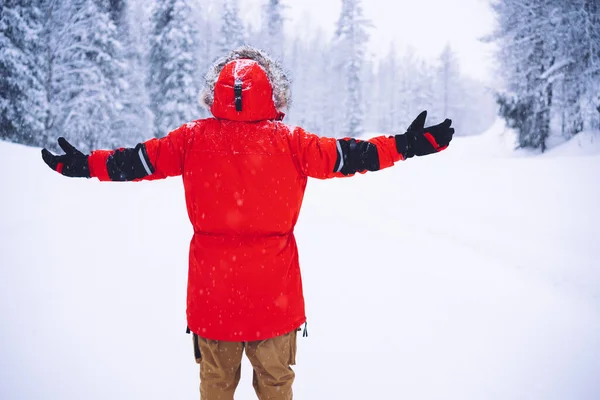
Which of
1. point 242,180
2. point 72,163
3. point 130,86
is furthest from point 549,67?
point 130,86

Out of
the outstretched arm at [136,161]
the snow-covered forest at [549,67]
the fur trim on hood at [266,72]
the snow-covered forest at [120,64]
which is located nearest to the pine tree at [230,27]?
the snow-covered forest at [120,64]

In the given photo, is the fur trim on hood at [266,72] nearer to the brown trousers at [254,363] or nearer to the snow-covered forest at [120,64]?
the brown trousers at [254,363]

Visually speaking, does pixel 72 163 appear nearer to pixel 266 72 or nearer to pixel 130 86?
pixel 266 72

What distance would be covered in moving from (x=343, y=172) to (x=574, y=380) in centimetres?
274

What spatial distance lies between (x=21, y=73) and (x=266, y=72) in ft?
61.0

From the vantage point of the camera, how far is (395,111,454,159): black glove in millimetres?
1853

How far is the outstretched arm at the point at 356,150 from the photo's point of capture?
1.80 metres

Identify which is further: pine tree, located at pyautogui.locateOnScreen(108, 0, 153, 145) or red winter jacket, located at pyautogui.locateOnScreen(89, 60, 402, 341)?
pine tree, located at pyautogui.locateOnScreen(108, 0, 153, 145)

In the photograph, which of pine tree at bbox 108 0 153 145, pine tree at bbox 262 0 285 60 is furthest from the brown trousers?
pine tree at bbox 262 0 285 60

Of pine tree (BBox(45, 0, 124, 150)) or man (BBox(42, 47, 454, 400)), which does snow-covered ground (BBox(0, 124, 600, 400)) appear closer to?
man (BBox(42, 47, 454, 400))

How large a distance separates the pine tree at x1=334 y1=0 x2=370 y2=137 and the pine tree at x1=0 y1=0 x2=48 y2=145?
21.0 metres

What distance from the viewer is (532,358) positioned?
3.16 metres

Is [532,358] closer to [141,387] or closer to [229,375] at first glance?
[229,375]

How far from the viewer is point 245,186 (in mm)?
1752
